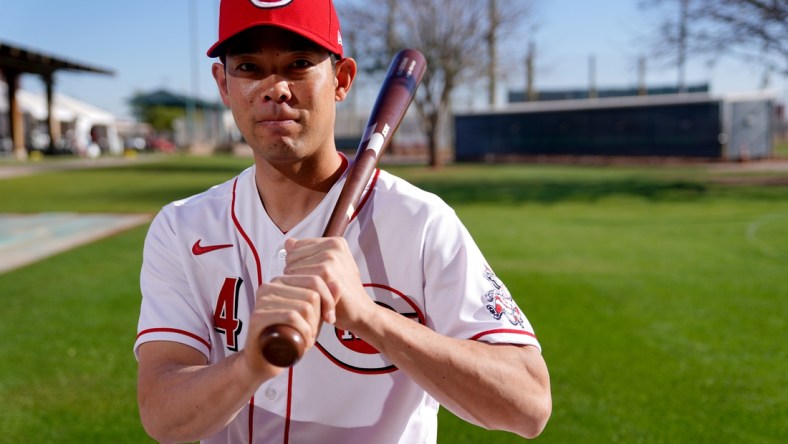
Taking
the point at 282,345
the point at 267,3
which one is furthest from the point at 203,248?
the point at 282,345

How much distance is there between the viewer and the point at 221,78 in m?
1.93

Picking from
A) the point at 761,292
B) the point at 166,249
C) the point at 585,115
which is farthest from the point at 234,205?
the point at 585,115

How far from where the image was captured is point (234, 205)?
6.60 feet

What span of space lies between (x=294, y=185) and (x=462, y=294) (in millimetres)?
504

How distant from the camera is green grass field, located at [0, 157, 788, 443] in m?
4.23

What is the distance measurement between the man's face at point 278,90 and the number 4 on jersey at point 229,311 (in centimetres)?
35

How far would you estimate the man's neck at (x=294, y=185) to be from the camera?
1892mm

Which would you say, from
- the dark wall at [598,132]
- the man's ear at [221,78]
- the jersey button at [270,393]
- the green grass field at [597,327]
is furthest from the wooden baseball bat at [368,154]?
the dark wall at [598,132]

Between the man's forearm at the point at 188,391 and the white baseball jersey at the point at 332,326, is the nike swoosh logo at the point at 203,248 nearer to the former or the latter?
the white baseball jersey at the point at 332,326

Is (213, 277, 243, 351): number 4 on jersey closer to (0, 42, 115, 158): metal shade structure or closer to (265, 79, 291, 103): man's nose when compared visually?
(265, 79, 291, 103): man's nose

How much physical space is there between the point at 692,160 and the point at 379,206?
1148 inches

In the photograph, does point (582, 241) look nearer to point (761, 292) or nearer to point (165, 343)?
point (761, 292)

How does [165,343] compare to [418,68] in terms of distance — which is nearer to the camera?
[165,343]

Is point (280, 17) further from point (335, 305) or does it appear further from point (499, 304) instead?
point (499, 304)
